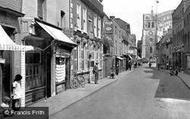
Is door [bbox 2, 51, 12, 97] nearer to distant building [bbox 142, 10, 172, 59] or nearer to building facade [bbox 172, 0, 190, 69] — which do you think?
building facade [bbox 172, 0, 190, 69]

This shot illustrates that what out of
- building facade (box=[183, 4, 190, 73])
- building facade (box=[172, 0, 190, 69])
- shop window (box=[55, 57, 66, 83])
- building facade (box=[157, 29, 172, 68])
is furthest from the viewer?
building facade (box=[157, 29, 172, 68])

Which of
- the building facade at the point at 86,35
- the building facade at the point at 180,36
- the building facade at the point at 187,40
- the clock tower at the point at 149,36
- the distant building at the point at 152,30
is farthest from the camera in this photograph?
the clock tower at the point at 149,36

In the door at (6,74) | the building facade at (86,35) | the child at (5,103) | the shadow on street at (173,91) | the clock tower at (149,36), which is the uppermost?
the clock tower at (149,36)

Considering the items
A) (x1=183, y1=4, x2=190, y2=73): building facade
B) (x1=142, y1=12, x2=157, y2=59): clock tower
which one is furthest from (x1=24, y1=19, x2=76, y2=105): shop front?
(x1=142, y1=12, x2=157, y2=59): clock tower

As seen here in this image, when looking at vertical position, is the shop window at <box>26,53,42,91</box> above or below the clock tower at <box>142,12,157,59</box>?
below

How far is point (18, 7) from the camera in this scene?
40.6 ft

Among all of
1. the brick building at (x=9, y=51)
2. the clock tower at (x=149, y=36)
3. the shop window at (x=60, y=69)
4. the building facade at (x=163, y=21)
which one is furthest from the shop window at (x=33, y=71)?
the clock tower at (x=149, y=36)

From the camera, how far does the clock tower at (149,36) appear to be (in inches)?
5704

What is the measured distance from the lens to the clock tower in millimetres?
144875

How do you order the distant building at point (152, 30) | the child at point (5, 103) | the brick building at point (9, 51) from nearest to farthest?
1. the child at point (5, 103)
2. the brick building at point (9, 51)
3. the distant building at point (152, 30)

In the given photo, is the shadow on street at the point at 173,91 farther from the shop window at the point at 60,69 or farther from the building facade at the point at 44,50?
the building facade at the point at 44,50

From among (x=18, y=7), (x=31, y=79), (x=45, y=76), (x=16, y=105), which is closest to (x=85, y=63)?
(x=45, y=76)

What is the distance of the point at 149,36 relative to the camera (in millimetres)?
150000

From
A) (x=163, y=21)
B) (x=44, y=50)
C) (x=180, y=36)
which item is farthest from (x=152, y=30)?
(x=44, y=50)
